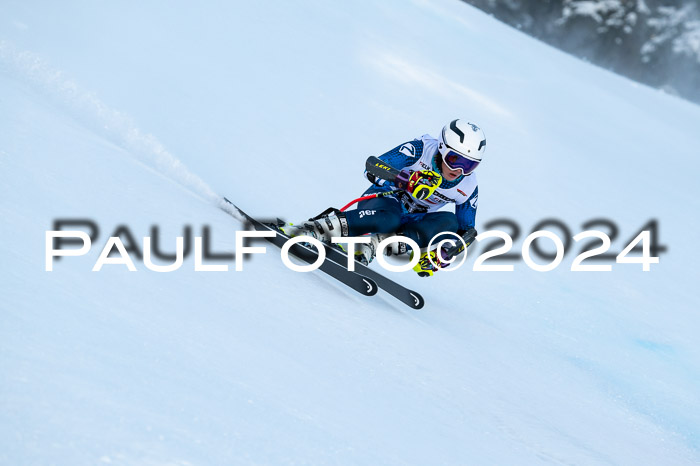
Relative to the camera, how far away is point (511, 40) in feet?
69.3

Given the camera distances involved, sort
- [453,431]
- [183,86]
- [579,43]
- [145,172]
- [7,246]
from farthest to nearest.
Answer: [579,43] < [183,86] < [145,172] < [453,431] < [7,246]

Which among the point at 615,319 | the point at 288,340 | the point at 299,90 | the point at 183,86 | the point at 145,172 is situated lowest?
the point at 288,340

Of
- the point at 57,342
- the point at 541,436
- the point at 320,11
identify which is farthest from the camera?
the point at 320,11

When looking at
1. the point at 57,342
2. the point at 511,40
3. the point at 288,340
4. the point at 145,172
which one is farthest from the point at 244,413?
the point at 511,40

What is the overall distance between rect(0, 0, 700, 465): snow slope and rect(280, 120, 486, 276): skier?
51cm

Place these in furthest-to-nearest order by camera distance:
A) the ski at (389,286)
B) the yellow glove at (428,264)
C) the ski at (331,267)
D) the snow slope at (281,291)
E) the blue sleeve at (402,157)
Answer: the blue sleeve at (402,157)
the yellow glove at (428,264)
the ski at (389,286)
the ski at (331,267)
the snow slope at (281,291)

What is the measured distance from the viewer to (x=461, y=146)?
4.91 metres

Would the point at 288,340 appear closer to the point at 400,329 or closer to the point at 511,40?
the point at 400,329

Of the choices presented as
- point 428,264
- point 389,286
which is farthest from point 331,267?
point 428,264

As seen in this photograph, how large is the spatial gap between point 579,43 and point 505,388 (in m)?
45.3

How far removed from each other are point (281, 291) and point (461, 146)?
1891 mm

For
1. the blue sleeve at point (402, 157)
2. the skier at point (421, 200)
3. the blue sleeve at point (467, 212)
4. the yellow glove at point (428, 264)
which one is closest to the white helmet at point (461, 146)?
the skier at point (421, 200)

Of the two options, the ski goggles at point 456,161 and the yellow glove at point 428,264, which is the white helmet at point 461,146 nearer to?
the ski goggles at point 456,161

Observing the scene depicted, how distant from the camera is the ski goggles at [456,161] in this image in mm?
4957
